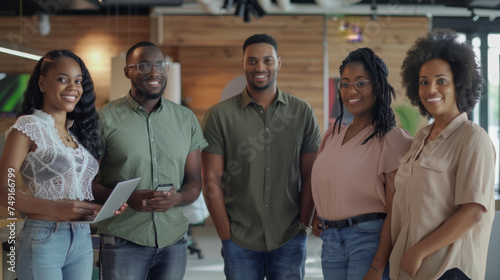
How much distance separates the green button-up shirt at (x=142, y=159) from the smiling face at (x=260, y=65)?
406 mm

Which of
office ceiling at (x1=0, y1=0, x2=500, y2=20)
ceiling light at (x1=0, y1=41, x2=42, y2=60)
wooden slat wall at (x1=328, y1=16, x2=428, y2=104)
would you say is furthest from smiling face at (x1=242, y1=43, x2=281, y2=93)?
wooden slat wall at (x1=328, y1=16, x2=428, y2=104)

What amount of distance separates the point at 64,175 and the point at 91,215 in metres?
0.17

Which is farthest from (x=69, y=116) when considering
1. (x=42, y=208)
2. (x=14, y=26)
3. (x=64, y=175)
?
(x=14, y=26)

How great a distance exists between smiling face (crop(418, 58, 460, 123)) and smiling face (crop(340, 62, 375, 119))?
0.78ft

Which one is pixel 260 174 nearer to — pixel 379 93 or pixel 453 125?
pixel 379 93

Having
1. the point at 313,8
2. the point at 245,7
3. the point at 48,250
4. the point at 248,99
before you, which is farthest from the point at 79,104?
the point at 313,8

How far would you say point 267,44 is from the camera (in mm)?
2438

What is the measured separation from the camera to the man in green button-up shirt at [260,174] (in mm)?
2434

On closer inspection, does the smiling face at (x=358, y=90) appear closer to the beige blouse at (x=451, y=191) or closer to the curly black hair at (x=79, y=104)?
the beige blouse at (x=451, y=191)

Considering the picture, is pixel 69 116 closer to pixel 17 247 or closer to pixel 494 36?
pixel 17 247

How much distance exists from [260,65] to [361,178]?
0.70 metres

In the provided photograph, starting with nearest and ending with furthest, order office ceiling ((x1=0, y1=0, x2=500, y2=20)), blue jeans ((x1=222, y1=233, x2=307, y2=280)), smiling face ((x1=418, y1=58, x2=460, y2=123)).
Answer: smiling face ((x1=418, y1=58, x2=460, y2=123)) → blue jeans ((x1=222, y1=233, x2=307, y2=280)) → office ceiling ((x1=0, y1=0, x2=500, y2=20))

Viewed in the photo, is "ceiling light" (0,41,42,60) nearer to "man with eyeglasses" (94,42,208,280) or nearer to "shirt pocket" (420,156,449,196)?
"man with eyeglasses" (94,42,208,280)

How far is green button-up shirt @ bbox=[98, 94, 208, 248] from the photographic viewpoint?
221cm
